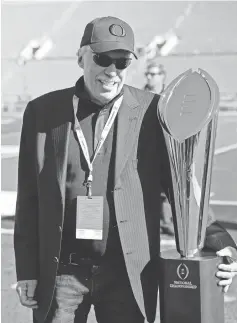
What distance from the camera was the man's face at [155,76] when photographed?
2.63 metres

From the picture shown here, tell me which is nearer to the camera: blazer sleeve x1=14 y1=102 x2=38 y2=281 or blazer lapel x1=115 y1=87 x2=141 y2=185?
blazer lapel x1=115 y1=87 x2=141 y2=185

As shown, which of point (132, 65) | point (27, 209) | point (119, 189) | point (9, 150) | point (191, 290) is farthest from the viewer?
point (9, 150)

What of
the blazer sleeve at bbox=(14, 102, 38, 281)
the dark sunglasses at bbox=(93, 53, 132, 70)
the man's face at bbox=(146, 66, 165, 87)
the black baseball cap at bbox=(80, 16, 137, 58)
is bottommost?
the blazer sleeve at bbox=(14, 102, 38, 281)

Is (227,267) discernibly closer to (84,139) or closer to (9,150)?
(84,139)

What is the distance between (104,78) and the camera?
1.54m

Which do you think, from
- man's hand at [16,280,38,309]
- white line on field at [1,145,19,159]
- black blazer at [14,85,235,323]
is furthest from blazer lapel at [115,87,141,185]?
white line on field at [1,145,19,159]

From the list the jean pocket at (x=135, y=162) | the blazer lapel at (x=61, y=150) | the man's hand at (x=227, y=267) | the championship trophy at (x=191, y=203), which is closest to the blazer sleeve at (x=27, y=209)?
the blazer lapel at (x=61, y=150)

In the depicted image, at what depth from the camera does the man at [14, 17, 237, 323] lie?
5.02ft

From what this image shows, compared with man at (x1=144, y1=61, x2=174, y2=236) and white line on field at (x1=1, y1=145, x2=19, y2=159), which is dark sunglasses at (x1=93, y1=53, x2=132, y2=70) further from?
white line on field at (x1=1, y1=145, x2=19, y2=159)

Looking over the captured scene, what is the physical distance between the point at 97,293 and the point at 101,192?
32 centimetres

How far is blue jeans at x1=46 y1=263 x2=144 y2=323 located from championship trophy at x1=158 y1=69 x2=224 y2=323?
160mm

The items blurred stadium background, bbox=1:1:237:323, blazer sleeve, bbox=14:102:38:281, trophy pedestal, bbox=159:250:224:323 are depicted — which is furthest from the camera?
blurred stadium background, bbox=1:1:237:323

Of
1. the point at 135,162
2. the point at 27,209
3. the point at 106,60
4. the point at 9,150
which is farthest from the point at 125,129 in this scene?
the point at 9,150

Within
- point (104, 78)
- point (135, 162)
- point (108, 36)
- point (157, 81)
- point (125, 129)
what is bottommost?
point (135, 162)
